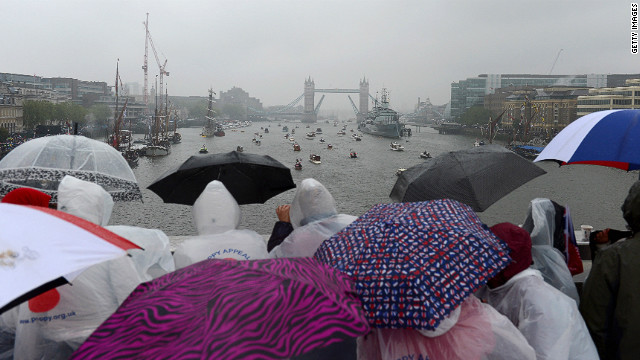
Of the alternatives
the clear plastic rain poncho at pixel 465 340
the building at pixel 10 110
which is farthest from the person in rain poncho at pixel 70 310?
the building at pixel 10 110

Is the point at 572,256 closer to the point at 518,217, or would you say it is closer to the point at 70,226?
the point at 70,226

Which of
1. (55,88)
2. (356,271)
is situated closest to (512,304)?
(356,271)

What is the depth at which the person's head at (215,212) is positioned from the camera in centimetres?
155

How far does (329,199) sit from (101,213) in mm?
→ 720

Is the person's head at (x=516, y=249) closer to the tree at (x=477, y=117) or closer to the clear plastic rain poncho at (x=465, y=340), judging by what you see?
the clear plastic rain poncho at (x=465, y=340)

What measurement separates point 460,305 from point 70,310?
36.9 inches

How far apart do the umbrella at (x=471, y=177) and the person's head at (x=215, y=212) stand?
0.90 m

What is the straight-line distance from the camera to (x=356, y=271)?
44.0 inches

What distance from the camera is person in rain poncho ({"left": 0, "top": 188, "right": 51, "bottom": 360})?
136 cm

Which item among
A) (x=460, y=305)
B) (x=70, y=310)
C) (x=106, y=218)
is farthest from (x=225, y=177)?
(x=460, y=305)

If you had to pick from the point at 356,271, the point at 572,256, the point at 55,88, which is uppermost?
the point at 55,88

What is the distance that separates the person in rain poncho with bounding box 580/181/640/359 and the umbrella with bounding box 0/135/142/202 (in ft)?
6.71

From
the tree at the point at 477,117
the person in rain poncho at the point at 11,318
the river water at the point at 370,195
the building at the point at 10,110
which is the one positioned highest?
the tree at the point at 477,117

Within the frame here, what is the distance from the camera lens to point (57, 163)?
2.43 metres
